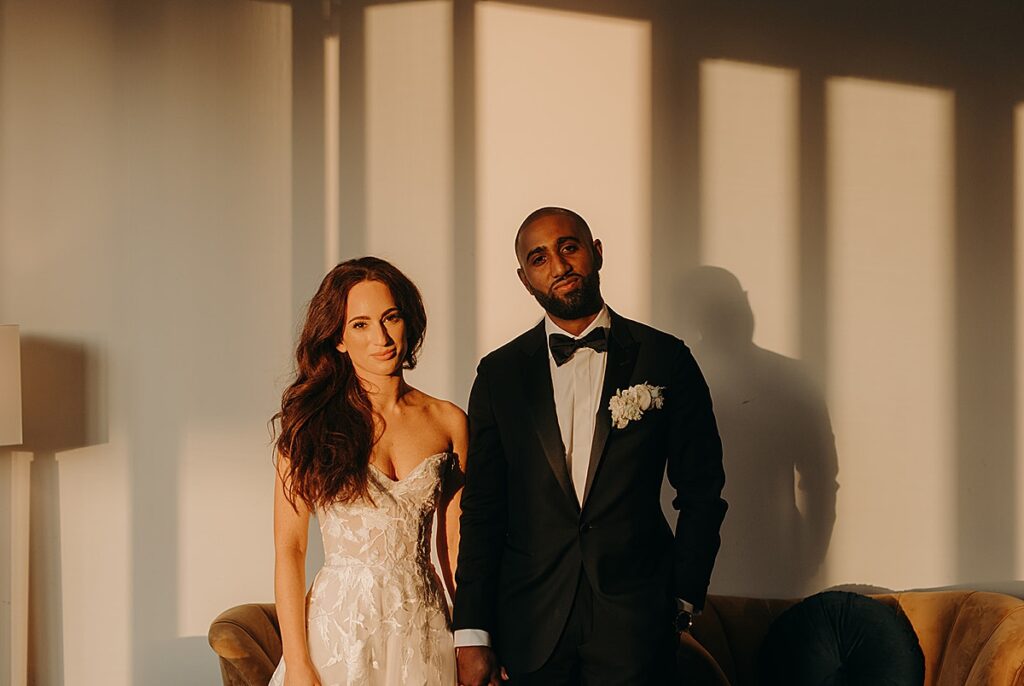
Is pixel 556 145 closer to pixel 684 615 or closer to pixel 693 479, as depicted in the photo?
pixel 693 479

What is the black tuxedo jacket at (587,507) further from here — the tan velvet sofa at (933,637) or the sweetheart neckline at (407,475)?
the tan velvet sofa at (933,637)

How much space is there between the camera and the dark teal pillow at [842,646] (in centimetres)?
364

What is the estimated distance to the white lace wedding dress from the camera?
8.75 ft

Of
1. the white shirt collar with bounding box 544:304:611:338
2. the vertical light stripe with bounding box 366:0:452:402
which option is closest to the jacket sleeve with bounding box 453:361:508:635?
the white shirt collar with bounding box 544:304:611:338

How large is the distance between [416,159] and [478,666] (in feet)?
7.18

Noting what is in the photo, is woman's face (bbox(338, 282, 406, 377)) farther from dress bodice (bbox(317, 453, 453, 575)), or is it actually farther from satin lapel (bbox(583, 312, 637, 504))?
satin lapel (bbox(583, 312, 637, 504))

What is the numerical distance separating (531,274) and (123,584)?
2246mm

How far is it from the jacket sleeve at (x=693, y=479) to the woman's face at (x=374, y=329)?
69 centimetres

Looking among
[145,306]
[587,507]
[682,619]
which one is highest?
[145,306]

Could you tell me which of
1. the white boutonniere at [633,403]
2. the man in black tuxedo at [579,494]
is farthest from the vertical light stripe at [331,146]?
the white boutonniere at [633,403]

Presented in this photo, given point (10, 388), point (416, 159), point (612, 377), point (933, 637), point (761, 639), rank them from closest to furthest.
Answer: point (612, 377), point (10, 388), point (933, 637), point (761, 639), point (416, 159)

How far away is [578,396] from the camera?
2.77 m

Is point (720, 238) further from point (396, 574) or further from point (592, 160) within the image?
point (396, 574)

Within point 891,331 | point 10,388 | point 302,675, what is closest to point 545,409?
point 302,675
